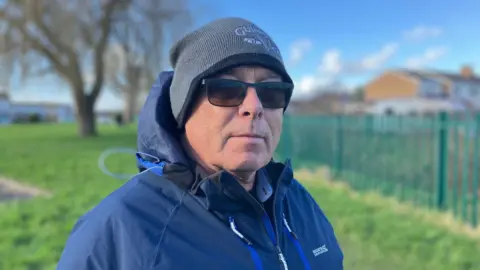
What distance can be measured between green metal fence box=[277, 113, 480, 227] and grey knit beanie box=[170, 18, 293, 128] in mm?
5500

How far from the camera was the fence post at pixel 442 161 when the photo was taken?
686 centimetres

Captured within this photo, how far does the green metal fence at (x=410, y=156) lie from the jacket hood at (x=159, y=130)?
5591mm

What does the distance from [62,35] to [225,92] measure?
19273 millimetres

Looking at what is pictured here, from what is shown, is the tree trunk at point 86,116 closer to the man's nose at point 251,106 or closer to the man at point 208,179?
the man at point 208,179

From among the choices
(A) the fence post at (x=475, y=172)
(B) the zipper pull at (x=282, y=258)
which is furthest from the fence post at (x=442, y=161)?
(B) the zipper pull at (x=282, y=258)

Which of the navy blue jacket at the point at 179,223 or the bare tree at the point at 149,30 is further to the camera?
the bare tree at the point at 149,30

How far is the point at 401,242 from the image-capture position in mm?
4965

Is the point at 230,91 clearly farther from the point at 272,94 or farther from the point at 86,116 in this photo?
the point at 86,116

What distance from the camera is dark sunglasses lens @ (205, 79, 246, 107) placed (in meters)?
1.40

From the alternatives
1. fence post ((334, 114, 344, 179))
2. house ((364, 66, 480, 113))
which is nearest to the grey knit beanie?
fence post ((334, 114, 344, 179))

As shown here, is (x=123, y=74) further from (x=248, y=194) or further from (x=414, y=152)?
(x=248, y=194)

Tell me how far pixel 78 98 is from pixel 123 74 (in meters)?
3.08

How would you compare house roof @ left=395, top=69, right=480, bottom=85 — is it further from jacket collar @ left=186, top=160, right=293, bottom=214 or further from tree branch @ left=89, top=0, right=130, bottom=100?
jacket collar @ left=186, top=160, right=293, bottom=214

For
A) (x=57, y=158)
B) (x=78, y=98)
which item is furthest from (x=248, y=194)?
(x=78, y=98)
